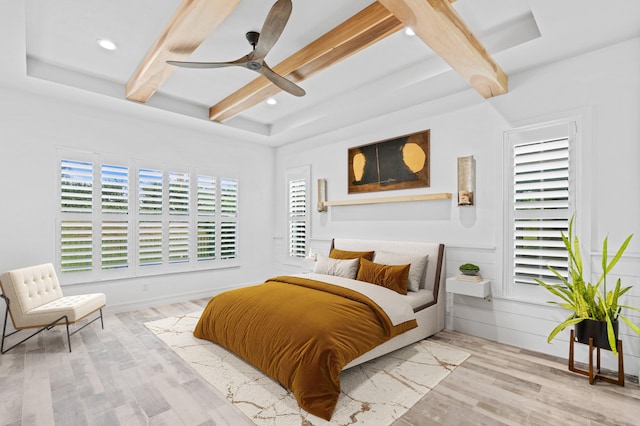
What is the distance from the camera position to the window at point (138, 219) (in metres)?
4.14

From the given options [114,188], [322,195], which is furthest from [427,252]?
[114,188]

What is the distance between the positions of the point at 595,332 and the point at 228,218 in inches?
193

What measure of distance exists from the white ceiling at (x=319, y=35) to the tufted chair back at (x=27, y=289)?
2046mm

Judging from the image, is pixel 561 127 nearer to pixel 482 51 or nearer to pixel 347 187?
pixel 482 51

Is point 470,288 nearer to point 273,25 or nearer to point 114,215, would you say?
point 273,25

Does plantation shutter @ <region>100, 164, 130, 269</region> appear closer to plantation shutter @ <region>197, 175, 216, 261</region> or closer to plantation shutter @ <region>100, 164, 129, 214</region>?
plantation shutter @ <region>100, 164, 129, 214</region>

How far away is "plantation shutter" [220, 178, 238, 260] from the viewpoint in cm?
557

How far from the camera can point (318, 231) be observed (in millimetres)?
Result: 5559

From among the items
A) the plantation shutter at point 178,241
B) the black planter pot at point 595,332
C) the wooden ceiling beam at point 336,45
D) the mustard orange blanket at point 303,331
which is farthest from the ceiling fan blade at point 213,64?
the black planter pot at point 595,332

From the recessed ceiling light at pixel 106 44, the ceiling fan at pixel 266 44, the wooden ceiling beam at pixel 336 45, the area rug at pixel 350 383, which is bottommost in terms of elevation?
the area rug at pixel 350 383

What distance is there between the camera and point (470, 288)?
136 inches

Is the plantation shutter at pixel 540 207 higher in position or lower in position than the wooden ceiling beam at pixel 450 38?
lower

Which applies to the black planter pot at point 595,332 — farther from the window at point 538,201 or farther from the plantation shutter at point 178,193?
the plantation shutter at point 178,193

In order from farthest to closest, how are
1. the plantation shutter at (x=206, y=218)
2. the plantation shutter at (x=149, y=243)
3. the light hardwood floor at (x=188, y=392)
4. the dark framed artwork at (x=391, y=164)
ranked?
the plantation shutter at (x=206, y=218)
the plantation shutter at (x=149, y=243)
the dark framed artwork at (x=391, y=164)
the light hardwood floor at (x=188, y=392)
